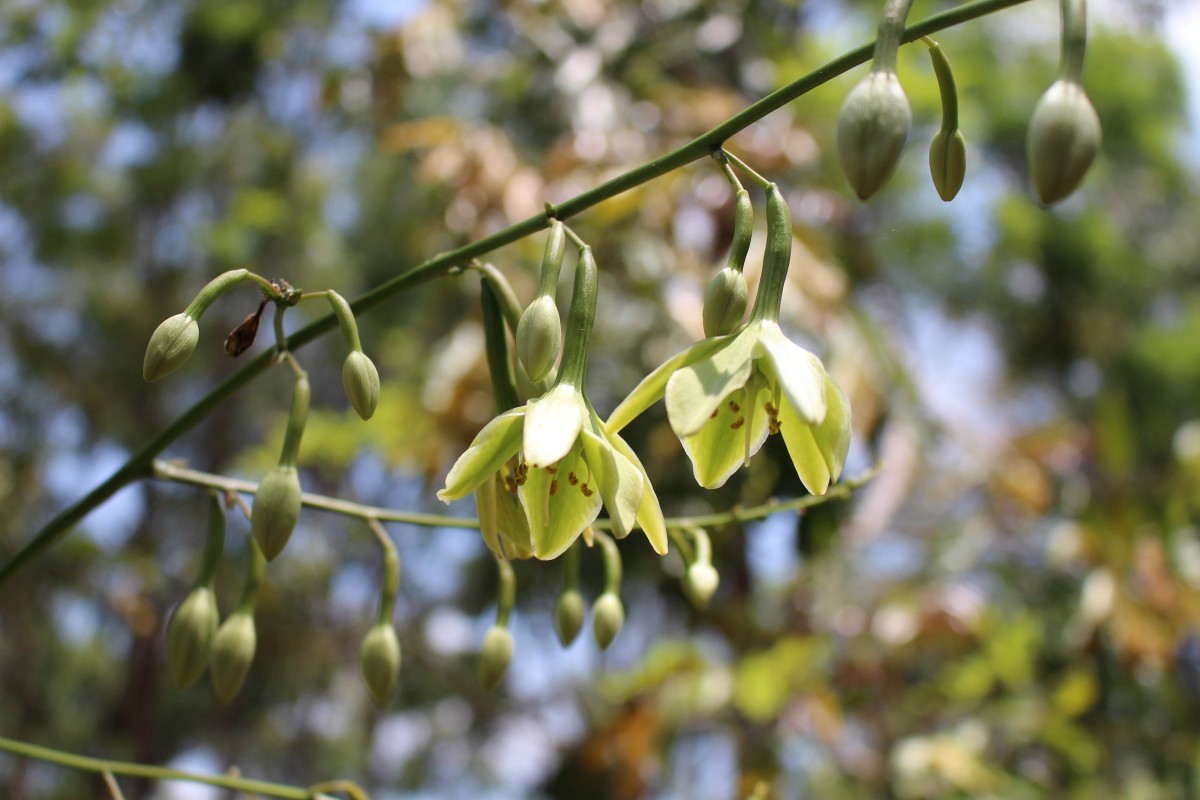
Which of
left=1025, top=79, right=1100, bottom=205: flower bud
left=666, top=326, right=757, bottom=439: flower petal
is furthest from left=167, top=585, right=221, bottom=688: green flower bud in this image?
left=1025, top=79, right=1100, bottom=205: flower bud

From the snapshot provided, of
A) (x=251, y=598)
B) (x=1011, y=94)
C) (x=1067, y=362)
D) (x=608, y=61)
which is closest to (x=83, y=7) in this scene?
(x=608, y=61)

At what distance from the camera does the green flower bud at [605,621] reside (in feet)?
4.05

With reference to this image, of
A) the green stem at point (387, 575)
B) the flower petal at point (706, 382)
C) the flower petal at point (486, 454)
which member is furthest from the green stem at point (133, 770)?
the flower petal at point (706, 382)

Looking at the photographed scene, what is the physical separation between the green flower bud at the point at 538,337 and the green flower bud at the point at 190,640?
1.74 feet

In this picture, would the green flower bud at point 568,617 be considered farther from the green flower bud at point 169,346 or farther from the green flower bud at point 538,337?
the green flower bud at point 169,346

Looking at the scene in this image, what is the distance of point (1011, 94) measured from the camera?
10.6 m

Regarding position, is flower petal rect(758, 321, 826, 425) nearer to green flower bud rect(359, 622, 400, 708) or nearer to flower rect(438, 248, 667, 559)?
flower rect(438, 248, 667, 559)

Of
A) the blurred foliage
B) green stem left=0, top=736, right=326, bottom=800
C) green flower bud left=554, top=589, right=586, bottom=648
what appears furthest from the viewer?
the blurred foliage

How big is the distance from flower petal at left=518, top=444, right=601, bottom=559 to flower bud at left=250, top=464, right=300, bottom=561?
22 centimetres

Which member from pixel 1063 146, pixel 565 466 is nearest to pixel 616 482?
pixel 565 466

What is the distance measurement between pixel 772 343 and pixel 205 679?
9.66 meters

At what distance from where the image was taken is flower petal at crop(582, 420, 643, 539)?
3.09 feet

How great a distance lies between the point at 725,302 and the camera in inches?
39.2

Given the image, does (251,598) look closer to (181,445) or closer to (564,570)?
(564,570)
